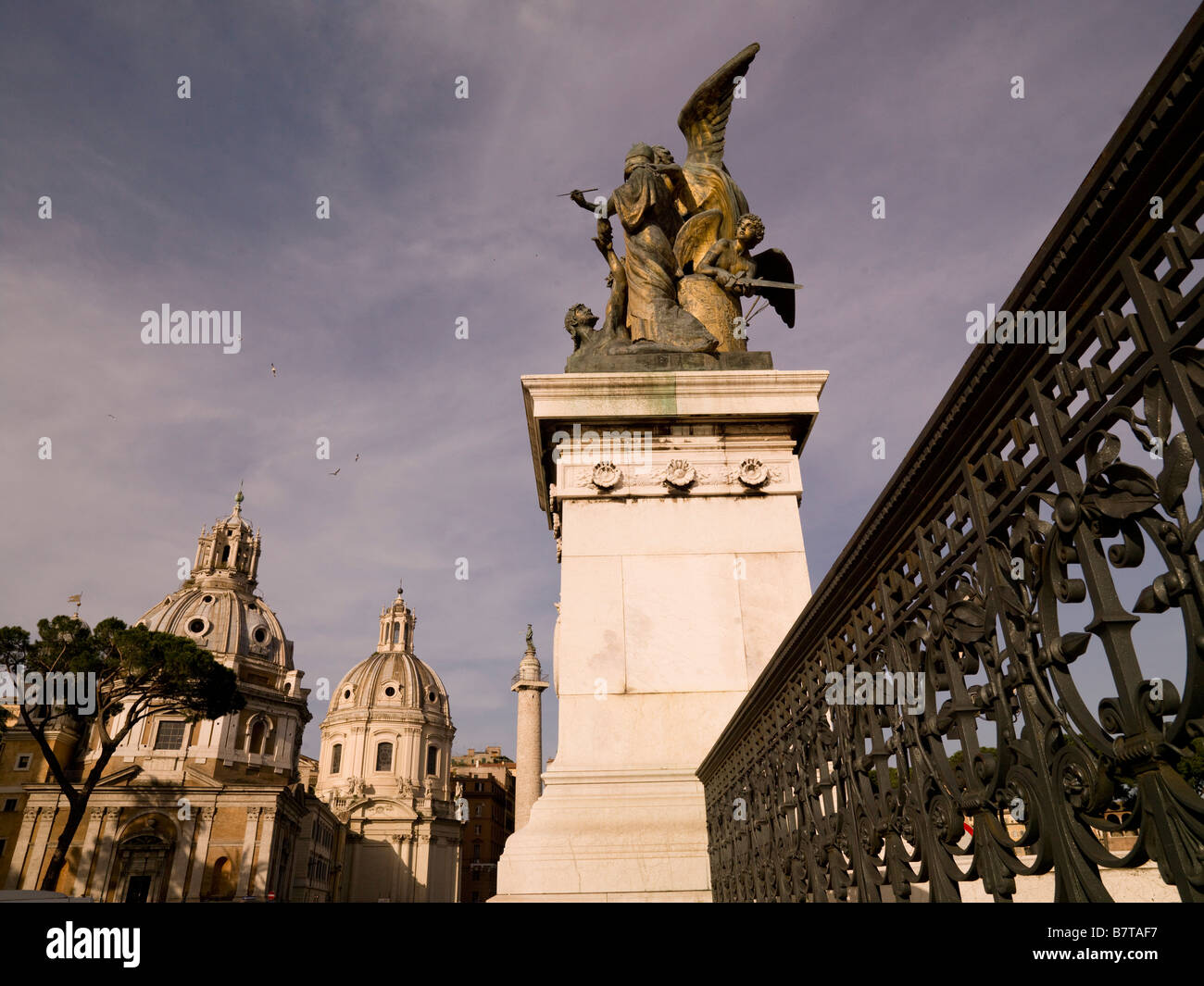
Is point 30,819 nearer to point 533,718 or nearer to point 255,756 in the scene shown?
point 255,756

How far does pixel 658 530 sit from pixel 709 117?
514 cm

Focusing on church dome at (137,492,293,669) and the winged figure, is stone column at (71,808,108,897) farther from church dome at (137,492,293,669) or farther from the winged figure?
the winged figure

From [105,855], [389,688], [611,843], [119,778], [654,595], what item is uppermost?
[389,688]

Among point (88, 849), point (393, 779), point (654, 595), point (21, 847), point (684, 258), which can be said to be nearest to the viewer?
point (654, 595)

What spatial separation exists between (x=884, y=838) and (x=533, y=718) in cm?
6165

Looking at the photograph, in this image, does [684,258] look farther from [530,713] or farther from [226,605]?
[226,605]

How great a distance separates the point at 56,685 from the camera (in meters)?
33.6

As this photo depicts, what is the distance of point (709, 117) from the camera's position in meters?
9.42

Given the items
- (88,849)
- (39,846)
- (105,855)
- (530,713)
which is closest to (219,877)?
(105,855)

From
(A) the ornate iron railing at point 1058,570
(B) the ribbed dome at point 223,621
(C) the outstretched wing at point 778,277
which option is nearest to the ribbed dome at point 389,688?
(B) the ribbed dome at point 223,621

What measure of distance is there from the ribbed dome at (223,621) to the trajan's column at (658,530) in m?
84.3

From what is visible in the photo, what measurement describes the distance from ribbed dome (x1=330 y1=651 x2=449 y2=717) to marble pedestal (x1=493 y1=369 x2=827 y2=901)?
98.4m
